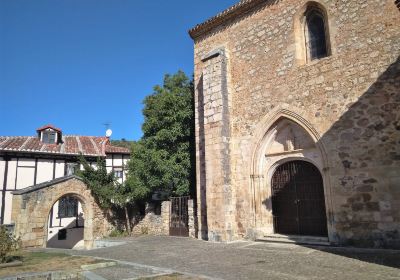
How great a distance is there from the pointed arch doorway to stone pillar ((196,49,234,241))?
55.1 inches

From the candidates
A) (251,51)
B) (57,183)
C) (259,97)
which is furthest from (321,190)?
(57,183)

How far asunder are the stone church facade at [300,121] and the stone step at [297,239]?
0.25 meters

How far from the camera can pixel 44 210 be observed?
39.1ft

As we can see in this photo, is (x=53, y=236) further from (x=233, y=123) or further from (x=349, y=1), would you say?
(x=349, y=1)

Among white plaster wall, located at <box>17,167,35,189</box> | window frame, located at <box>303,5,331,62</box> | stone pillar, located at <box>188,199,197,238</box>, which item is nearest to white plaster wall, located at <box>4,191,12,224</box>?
white plaster wall, located at <box>17,167,35,189</box>

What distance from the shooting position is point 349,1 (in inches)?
299

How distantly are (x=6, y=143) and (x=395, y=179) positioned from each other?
1708 centimetres

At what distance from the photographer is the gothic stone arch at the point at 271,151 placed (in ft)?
26.9

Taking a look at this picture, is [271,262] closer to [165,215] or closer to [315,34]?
[315,34]

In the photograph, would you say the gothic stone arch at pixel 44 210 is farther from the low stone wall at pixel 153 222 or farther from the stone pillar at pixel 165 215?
the stone pillar at pixel 165 215

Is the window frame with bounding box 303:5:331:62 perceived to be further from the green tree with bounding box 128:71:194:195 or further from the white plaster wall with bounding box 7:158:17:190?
the white plaster wall with bounding box 7:158:17:190

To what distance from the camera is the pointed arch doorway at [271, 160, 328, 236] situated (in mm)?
7980

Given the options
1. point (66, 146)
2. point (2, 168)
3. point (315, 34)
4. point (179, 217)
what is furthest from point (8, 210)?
point (315, 34)

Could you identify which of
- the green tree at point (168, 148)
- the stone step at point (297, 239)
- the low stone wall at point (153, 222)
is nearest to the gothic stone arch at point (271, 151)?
the stone step at point (297, 239)
